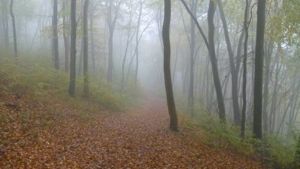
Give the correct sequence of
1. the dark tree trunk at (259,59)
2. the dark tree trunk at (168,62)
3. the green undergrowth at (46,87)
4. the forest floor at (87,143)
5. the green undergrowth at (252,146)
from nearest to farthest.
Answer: the forest floor at (87,143) < the green undergrowth at (252,146) < the dark tree trunk at (259,59) < the dark tree trunk at (168,62) < the green undergrowth at (46,87)

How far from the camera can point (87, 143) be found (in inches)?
433

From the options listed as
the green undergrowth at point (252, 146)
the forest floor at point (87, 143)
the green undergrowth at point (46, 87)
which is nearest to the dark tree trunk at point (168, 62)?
the forest floor at point (87, 143)

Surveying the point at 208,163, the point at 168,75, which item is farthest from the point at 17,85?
the point at 208,163

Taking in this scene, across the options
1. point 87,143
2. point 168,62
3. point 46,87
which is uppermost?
point 168,62

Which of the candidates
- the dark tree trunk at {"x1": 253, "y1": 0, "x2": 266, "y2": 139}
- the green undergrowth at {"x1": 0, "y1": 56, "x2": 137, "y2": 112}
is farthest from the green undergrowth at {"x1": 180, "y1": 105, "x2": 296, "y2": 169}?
the green undergrowth at {"x1": 0, "y1": 56, "x2": 137, "y2": 112}

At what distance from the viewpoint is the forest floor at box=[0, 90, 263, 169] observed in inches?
355

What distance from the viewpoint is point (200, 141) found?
A: 1395cm

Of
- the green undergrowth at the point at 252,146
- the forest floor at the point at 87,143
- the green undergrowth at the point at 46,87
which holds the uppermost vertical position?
the green undergrowth at the point at 46,87

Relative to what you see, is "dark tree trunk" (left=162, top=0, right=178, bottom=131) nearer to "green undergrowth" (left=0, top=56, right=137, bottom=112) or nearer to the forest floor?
the forest floor

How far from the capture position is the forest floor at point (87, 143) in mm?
9023

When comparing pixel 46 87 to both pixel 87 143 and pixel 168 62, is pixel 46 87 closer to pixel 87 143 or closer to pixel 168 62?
pixel 168 62

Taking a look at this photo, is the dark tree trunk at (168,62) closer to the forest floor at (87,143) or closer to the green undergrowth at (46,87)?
the forest floor at (87,143)

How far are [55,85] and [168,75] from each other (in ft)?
24.4

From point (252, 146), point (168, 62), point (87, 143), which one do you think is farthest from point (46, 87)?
point (252, 146)
